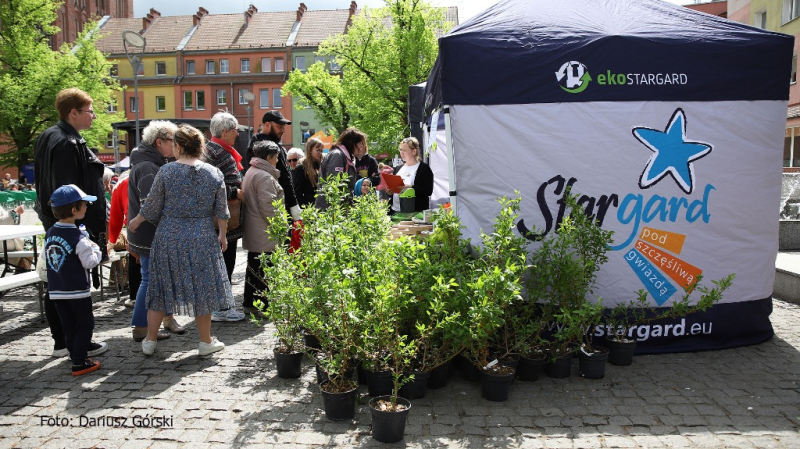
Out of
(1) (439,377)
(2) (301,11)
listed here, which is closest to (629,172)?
(1) (439,377)

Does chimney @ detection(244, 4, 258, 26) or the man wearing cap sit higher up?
chimney @ detection(244, 4, 258, 26)

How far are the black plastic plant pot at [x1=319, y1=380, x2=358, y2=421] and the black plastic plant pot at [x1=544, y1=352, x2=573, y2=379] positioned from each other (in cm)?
155

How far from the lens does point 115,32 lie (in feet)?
186

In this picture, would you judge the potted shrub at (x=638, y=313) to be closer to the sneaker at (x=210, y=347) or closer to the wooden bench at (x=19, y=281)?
the sneaker at (x=210, y=347)

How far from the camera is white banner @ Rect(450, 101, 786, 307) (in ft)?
15.7

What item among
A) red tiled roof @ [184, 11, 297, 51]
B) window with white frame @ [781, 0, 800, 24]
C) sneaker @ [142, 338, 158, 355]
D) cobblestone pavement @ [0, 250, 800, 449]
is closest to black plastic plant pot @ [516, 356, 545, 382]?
cobblestone pavement @ [0, 250, 800, 449]

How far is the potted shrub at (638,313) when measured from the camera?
4547 mm

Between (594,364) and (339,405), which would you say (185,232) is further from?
(594,364)

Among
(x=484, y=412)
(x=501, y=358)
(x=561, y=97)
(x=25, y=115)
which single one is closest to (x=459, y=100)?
(x=561, y=97)

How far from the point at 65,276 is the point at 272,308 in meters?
1.54

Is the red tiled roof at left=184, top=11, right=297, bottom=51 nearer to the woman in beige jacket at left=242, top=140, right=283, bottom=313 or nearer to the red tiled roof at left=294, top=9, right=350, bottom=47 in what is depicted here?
the red tiled roof at left=294, top=9, right=350, bottom=47

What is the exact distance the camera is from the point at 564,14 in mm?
5113

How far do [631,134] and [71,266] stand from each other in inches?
173

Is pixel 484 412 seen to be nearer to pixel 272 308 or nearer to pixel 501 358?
pixel 501 358
